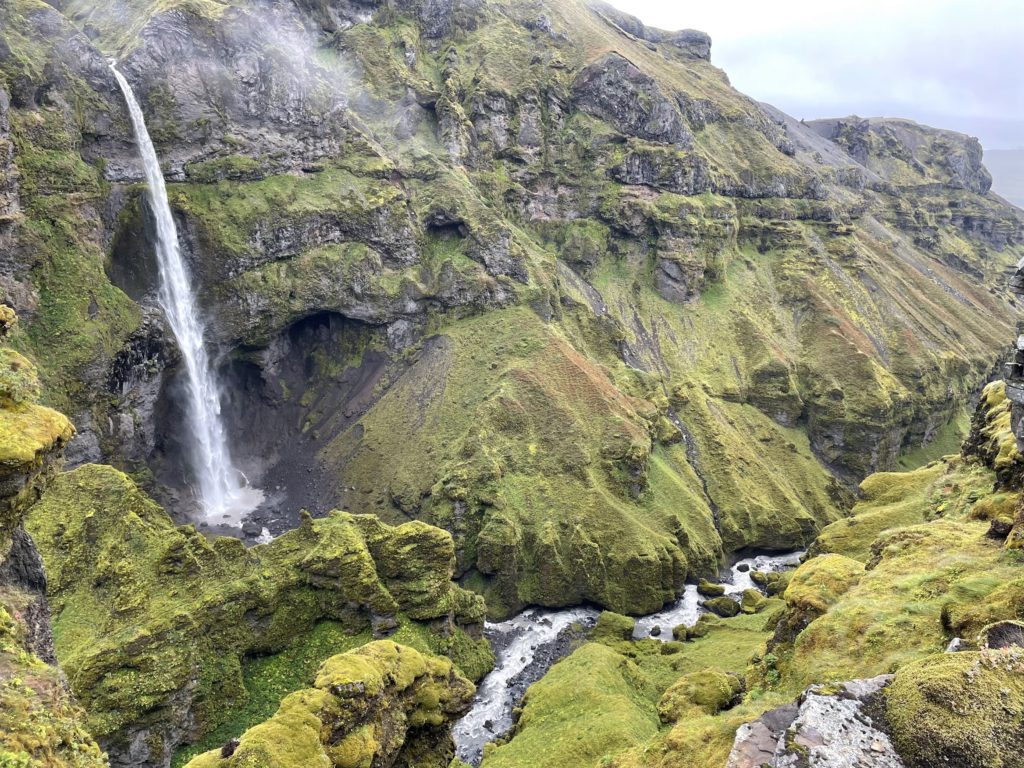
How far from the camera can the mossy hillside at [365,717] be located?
19.7 metres

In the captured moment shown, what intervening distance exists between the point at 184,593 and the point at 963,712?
140 feet

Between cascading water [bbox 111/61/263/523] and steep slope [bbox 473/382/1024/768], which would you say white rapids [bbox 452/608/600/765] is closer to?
steep slope [bbox 473/382/1024/768]

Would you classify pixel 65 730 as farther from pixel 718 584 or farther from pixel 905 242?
pixel 905 242

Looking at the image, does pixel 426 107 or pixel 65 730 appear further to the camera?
pixel 426 107

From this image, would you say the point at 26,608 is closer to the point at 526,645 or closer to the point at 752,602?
the point at 526,645

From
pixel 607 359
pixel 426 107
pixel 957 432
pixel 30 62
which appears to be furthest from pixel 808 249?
pixel 30 62

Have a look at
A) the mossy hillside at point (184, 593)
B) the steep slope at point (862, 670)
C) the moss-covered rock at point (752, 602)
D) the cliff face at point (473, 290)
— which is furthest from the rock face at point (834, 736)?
the moss-covered rock at point (752, 602)

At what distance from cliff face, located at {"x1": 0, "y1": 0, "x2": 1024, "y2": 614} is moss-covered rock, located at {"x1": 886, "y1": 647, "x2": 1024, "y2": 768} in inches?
2354

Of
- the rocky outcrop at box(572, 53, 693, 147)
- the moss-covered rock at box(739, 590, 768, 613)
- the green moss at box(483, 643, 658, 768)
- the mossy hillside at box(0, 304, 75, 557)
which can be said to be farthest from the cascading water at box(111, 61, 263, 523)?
the rocky outcrop at box(572, 53, 693, 147)

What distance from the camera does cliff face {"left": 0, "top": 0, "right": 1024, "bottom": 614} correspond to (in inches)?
2931

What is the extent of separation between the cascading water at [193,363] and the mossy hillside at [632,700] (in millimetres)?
50344

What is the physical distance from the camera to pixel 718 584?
81.6 metres

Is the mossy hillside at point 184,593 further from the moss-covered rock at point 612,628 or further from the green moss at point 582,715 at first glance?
the moss-covered rock at point 612,628

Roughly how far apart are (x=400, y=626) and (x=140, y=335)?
50384mm
